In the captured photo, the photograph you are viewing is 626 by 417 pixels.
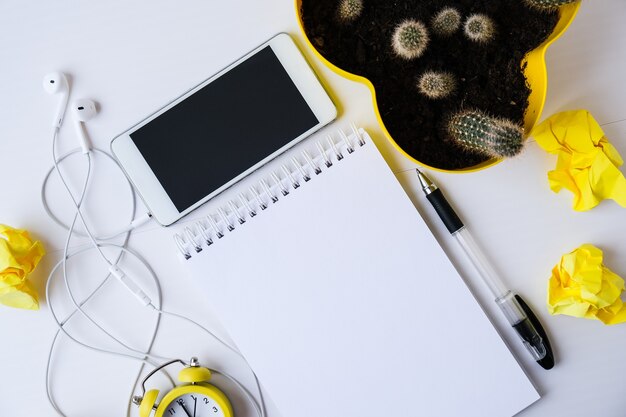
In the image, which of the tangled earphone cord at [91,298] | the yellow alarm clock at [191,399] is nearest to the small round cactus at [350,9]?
the tangled earphone cord at [91,298]

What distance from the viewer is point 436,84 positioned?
0.61m

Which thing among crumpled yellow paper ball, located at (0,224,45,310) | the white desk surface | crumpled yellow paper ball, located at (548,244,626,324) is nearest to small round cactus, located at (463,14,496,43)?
the white desk surface

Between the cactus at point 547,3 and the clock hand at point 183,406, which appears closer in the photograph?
the cactus at point 547,3

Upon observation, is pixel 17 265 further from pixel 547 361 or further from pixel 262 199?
pixel 547 361

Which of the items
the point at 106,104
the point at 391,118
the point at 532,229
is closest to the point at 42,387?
the point at 106,104

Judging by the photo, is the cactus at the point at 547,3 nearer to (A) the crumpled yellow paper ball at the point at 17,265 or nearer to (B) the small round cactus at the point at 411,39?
(B) the small round cactus at the point at 411,39

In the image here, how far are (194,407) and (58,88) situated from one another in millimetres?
488

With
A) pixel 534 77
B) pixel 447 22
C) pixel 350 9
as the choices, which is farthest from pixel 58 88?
pixel 534 77

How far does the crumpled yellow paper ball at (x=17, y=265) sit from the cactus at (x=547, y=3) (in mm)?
732

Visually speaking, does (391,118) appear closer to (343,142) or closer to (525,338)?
(343,142)

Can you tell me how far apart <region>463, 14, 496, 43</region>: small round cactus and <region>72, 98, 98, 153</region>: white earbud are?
20.7 inches

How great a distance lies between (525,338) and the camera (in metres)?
0.66

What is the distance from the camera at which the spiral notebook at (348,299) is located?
0.66 m

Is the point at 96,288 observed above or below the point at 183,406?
above
